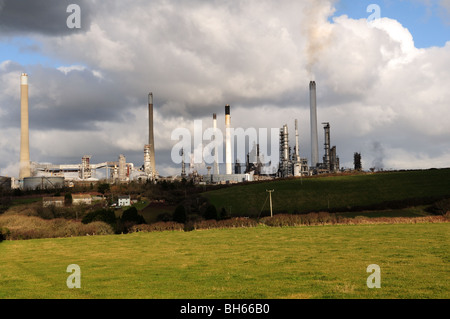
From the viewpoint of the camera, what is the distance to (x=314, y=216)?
2159 inches

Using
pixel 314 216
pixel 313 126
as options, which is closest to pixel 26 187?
pixel 313 126

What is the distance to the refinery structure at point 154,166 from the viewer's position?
4673 inches

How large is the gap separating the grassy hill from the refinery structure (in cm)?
2532

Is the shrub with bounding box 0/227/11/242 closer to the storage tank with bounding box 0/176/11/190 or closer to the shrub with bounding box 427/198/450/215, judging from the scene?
the shrub with bounding box 427/198/450/215

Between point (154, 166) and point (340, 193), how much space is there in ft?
231

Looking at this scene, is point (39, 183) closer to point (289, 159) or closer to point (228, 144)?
point (228, 144)

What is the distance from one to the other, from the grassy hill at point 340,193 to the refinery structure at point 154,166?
25323mm

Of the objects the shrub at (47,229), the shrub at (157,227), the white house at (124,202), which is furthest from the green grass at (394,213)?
the white house at (124,202)

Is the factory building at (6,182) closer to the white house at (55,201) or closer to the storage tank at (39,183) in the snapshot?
the storage tank at (39,183)

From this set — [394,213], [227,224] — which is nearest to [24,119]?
[227,224]

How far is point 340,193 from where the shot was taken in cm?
8669

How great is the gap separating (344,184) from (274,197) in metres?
16.8

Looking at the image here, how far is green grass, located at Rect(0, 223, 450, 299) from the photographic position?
1708cm
